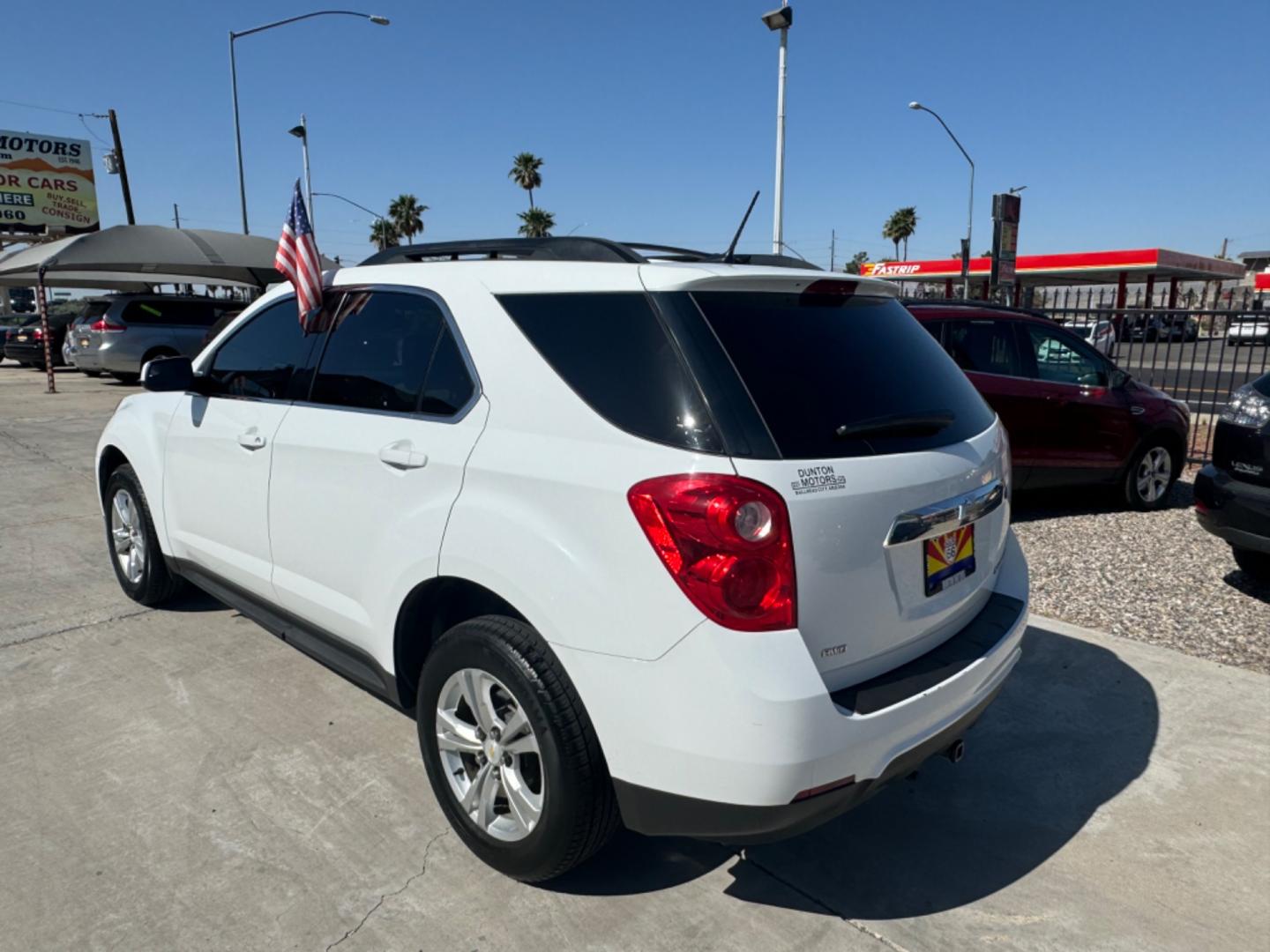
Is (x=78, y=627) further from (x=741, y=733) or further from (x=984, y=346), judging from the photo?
(x=984, y=346)

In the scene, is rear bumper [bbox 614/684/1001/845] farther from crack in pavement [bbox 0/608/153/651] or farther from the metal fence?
the metal fence

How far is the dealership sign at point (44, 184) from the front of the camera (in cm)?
4106

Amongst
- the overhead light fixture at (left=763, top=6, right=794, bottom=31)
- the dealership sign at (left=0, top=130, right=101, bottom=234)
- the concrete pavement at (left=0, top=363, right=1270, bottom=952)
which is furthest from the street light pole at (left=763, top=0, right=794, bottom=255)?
the dealership sign at (left=0, top=130, right=101, bottom=234)

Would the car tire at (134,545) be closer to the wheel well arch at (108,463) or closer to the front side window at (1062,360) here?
the wheel well arch at (108,463)

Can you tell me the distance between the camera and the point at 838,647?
215cm

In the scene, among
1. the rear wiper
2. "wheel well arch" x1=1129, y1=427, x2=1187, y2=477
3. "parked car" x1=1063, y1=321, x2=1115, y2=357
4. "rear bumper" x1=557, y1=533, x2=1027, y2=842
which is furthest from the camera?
"parked car" x1=1063, y1=321, x2=1115, y2=357

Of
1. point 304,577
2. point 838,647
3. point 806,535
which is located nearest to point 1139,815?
point 838,647

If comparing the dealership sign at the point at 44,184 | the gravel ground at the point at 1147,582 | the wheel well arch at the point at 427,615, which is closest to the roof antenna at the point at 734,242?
the wheel well arch at the point at 427,615

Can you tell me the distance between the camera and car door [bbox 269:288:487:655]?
2.61 meters

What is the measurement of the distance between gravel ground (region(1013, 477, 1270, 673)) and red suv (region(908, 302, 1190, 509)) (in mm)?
373

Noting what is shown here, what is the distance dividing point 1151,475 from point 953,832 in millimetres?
5658

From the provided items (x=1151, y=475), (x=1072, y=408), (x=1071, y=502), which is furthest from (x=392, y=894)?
(x=1151, y=475)

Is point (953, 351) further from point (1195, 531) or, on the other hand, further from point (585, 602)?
point (585, 602)

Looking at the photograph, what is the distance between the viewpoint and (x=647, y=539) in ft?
6.77
